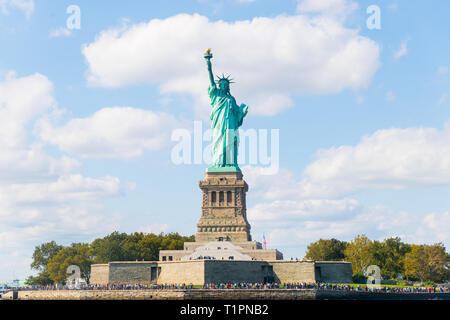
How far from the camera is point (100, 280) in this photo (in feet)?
243

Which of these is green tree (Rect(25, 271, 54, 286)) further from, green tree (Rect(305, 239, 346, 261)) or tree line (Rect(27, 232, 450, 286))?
green tree (Rect(305, 239, 346, 261))

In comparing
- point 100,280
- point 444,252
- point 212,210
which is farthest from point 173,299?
point 444,252

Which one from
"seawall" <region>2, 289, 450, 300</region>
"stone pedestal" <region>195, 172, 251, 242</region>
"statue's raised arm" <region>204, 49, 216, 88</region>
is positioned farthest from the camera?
"statue's raised arm" <region>204, 49, 216, 88</region>

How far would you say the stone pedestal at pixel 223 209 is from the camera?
82.4 m

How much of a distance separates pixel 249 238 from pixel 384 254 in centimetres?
2648

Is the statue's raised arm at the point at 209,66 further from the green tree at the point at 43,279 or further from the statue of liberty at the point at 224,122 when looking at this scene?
the green tree at the point at 43,279

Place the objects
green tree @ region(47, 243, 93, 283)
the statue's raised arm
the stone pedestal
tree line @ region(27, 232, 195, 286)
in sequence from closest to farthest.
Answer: the stone pedestal
the statue's raised arm
tree line @ region(27, 232, 195, 286)
green tree @ region(47, 243, 93, 283)

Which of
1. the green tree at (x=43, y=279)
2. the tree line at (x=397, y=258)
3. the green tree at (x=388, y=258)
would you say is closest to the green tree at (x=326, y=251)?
the tree line at (x=397, y=258)

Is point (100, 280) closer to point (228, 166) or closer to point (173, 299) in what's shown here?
point (173, 299)

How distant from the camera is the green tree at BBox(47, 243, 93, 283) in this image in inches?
3826

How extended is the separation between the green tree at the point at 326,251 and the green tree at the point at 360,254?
4127 millimetres

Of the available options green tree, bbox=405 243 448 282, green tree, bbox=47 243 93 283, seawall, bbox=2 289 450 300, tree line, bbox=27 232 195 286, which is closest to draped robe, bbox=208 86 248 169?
tree line, bbox=27 232 195 286

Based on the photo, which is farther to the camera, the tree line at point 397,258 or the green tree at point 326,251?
the green tree at point 326,251

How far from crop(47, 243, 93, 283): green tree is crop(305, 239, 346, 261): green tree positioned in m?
35.9
